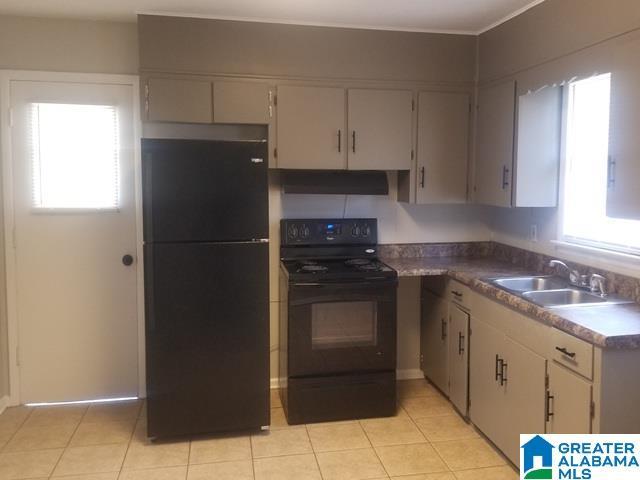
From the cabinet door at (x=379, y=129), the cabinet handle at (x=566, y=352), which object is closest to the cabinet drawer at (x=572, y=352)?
the cabinet handle at (x=566, y=352)

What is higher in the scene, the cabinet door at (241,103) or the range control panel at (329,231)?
the cabinet door at (241,103)

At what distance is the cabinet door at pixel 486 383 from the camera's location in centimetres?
290

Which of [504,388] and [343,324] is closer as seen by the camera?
[504,388]

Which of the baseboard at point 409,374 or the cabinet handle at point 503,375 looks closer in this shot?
the cabinet handle at point 503,375

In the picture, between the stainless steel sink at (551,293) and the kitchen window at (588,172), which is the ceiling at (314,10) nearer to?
the kitchen window at (588,172)

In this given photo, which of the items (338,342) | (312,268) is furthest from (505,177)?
(338,342)

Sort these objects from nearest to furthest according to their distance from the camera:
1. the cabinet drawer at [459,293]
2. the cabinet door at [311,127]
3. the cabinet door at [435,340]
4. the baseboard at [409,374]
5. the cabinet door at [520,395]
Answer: the cabinet door at [520,395]
the cabinet drawer at [459,293]
the cabinet door at [311,127]
the cabinet door at [435,340]
the baseboard at [409,374]

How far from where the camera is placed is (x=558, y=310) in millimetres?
2439

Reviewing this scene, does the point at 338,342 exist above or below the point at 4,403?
above

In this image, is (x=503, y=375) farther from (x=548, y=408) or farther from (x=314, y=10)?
(x=314, y=10)

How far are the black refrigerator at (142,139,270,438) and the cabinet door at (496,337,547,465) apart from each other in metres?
1.31

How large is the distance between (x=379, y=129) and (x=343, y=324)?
4.21ft

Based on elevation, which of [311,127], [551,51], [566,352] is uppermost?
[551,51]

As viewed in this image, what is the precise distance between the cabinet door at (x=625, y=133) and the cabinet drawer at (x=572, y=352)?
58cm
